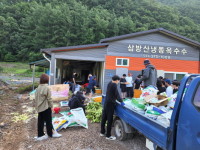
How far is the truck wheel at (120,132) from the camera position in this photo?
13.3 feet

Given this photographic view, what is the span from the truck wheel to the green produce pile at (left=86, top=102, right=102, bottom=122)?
1488 millimetres

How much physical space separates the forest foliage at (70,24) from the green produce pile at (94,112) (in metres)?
38.0

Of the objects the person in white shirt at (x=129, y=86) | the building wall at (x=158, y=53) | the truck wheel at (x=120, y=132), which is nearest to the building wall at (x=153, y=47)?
the building wall at (x=158, y=53)

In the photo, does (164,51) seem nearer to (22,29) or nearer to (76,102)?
(76,102)

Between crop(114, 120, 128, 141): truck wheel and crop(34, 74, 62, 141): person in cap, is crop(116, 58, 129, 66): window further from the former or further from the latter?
crop(34, 74, 62, 141): person in cap

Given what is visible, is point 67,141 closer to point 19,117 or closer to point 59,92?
point 19,117

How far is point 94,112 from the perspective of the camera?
622 cm

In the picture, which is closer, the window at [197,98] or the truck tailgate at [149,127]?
the window at [197,98]

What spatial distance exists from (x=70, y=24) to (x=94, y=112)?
4426cm

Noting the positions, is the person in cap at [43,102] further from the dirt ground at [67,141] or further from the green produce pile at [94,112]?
the green produce pile at [94,112]

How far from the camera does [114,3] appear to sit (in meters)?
62.9

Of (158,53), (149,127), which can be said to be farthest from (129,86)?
(149,127)

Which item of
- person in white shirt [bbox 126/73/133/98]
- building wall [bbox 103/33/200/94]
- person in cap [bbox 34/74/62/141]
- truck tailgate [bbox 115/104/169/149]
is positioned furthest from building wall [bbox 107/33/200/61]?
truck tailgate [bbox 115/104/169/149]

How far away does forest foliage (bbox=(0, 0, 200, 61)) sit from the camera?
45281mm
